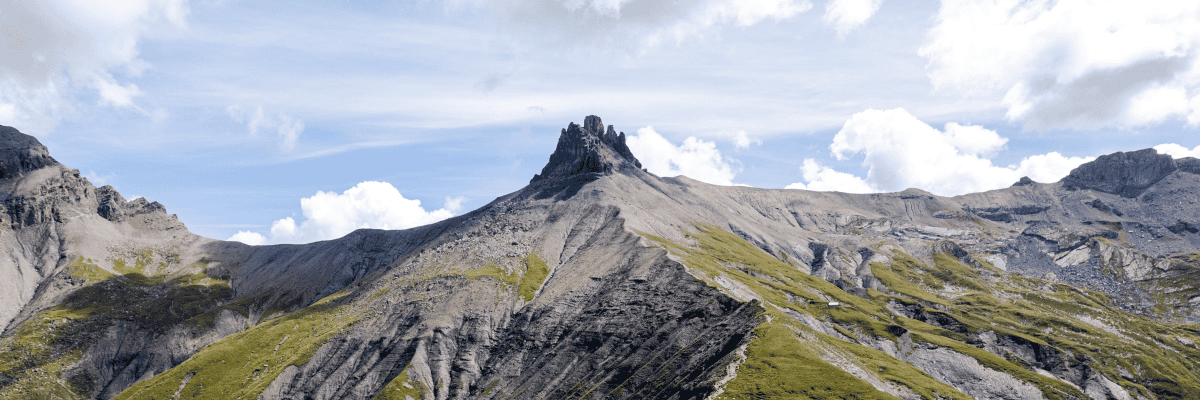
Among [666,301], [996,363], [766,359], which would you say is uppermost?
[666,301]

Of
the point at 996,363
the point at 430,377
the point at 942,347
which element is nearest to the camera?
the point at 996,363

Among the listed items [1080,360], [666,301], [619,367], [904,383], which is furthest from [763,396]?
[1080,360]

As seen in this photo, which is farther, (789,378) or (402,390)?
(402,390)

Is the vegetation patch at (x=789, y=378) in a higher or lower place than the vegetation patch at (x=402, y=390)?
higher

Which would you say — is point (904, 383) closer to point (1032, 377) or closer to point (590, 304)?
point (1032, 377)

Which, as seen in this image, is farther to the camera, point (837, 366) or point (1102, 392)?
point (1102, 392)

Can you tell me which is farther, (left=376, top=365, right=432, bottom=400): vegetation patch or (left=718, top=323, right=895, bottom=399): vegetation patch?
(left=376, top=365, right=432, bottom=400): vegetation patch

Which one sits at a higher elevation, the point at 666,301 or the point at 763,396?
the point at 666,301

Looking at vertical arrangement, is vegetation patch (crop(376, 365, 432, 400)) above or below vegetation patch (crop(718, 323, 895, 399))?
below

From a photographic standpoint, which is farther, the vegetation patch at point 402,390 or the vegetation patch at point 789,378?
the vegetation patch at point 402,390

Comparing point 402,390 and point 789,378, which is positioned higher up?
point 789,378

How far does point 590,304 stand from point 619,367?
4039cm

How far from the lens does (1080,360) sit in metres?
179

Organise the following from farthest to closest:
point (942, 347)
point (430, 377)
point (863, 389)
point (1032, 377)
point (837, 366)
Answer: point (430, 377) → point (942, 347) → point (1032, 377) → point (837, 366) → point (863, 389)
